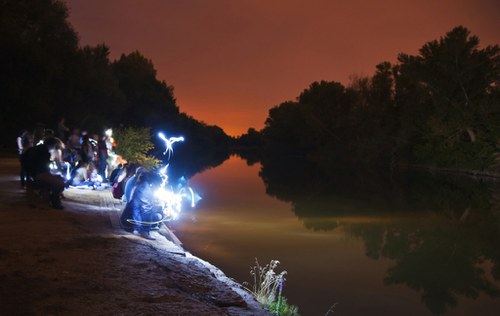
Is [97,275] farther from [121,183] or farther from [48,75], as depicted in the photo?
[48,75]

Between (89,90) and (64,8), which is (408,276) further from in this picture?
(89,90)

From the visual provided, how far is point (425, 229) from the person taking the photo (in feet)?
56.2

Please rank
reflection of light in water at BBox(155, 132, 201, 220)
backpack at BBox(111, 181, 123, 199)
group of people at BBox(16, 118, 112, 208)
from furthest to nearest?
1. backpack at BBox(111, 181, 123, 199)
2. reflection of light in water at BBox(155, 132, 201, 220)
3. group of people at BBox(16, 118, 112, 208)

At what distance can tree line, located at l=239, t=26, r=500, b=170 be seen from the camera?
46562 mm

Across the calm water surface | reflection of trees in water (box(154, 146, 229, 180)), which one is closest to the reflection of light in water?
the calm water surface

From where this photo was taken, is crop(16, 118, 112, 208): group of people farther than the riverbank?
Yes

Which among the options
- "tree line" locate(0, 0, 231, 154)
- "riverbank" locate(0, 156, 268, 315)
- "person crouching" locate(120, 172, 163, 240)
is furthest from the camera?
"tree line" locate(0, 0, 231, 154)

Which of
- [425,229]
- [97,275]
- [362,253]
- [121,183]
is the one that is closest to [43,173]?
[121,183]

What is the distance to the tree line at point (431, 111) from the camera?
46562mm

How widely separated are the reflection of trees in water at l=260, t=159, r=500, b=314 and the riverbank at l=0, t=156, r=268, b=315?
4813mm

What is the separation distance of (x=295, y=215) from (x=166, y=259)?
12088mm

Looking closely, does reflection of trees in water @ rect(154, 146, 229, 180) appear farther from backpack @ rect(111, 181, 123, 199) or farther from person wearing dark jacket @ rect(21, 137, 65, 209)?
person wearing dark jacket @ rect(21, 137, 65, 209)

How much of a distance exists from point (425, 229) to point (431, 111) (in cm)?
4228

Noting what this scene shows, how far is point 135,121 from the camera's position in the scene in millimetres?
65125
